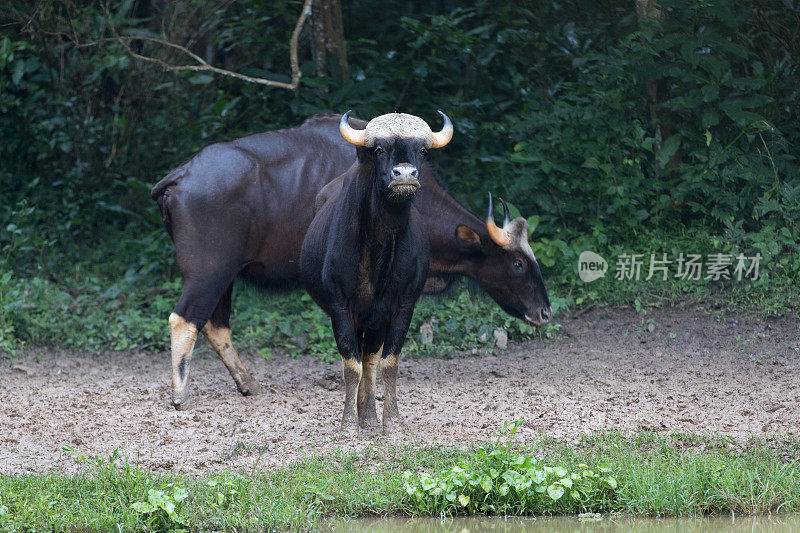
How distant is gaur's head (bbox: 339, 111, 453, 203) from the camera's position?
528 cm

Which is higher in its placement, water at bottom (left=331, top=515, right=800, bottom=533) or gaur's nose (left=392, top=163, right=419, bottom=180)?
gaur's nose (left=392, top=163, right=419, bottom=180)

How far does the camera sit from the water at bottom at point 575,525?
4.43m

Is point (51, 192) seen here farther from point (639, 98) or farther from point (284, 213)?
point (639, 98)

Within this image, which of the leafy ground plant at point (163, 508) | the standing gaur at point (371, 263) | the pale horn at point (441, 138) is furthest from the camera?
the pale horn at point (441, 138)

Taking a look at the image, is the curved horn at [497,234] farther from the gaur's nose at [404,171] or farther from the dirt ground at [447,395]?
the gaur's nose at [404,171]

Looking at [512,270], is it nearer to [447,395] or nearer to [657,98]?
[447,395]

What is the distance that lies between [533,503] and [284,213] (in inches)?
137

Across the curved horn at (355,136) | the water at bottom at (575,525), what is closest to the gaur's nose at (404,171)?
the curved horn at (355,136)

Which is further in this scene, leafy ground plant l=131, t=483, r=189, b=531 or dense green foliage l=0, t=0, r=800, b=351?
dense green foliage l=0, t=0, r=800, b=351

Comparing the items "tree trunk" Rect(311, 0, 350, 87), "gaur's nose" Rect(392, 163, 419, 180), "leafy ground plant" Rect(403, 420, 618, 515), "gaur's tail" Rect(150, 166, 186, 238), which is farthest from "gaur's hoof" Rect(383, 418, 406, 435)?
"tree trunk" Rect(311, 0, 350, 87)

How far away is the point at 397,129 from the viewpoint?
5.39 meters

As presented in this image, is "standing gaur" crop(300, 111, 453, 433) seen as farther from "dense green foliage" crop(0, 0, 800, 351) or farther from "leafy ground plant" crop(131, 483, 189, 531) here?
"dense green foliage" crop(0, 0, 800, 351)

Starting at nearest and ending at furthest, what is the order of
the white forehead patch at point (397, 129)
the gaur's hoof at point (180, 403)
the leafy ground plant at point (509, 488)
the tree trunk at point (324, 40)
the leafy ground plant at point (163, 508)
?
the leafy ground plant at point (163, 508) → the leafy ground plant at point (509, 488) → the white forehead patch at point (397, 129) → the gaur's hoof at point (180, 403) → the tree trunk at point (324, 40)

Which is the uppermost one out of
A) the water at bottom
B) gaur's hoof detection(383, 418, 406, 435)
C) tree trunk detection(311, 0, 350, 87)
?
tree trunk detection(311, 0, 350, 87)
